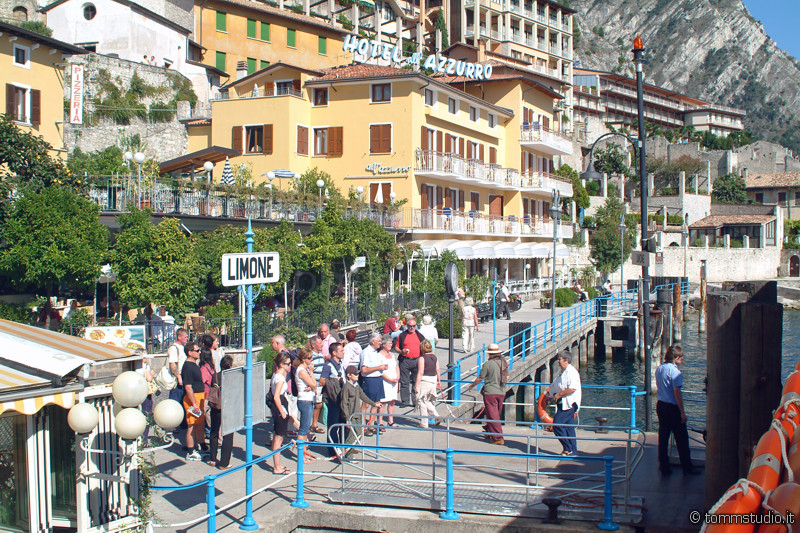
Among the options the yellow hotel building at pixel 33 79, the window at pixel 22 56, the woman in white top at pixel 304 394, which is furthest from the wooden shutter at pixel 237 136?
the woman in white top at pixel 304 394

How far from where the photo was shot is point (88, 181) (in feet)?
74.1

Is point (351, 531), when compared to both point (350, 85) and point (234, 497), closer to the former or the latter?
point (234, 497)

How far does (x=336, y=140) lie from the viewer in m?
37.2

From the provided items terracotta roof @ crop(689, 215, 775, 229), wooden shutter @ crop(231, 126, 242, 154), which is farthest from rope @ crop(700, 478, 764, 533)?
terracotta roof @ crop(689, 215, 775, 229)

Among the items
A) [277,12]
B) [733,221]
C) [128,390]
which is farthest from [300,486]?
[733,221]

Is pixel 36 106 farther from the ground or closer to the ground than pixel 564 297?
farther from the ground

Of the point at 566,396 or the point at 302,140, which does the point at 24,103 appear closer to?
the point at 302,140

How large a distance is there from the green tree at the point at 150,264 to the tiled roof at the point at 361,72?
64.3ft

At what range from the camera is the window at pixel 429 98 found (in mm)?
37094

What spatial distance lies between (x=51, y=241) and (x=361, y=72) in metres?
22.7

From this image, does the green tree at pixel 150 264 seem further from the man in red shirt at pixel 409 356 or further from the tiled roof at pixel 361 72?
the tiled roof at pixel 361 72

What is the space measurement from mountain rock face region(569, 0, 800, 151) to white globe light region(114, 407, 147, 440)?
16643 cm

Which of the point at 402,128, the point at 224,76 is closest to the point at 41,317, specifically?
the point at 402,128

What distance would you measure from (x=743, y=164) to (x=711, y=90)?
265 ft
